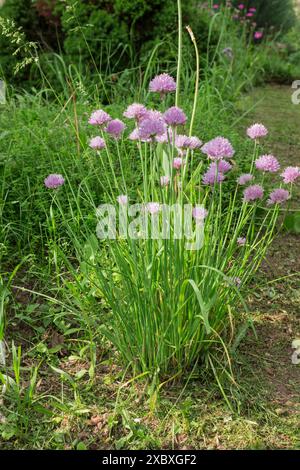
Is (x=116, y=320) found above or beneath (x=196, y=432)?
above

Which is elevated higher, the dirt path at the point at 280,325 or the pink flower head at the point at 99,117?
the pink flower head at the point at 99,117

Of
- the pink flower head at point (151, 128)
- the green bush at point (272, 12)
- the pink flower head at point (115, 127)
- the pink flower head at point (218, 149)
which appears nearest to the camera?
the pink flower head at point (151, 128)

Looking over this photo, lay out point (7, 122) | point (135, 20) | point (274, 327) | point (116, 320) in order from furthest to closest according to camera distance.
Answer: point (135, 20) → point (7, 122) → point (274, 327) → point (116, 320)

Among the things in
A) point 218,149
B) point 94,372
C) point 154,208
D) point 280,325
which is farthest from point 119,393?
point 218,149

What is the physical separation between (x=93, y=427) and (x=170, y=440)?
0.26 m

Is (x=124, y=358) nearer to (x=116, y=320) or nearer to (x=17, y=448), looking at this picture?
(x=116, y=320)

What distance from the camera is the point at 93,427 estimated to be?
206 cm

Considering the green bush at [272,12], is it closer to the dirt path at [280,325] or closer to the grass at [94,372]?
the dirt path at [280,325]

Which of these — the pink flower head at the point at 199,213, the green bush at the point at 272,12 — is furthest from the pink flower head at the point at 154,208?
the green bush at the point at 272,12

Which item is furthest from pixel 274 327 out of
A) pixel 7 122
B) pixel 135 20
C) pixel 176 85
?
pixel 135 20

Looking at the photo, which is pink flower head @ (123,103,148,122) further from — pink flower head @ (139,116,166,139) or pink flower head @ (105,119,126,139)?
pink flower head @ (139,116,166,139)

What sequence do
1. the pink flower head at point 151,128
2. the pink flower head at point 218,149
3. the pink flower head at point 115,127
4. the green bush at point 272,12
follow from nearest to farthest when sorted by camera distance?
the pink flower head at point 151,128 → the pink flower head at point 218,149 → the pink flower head at point 115,127 → the green bush at point 272,12

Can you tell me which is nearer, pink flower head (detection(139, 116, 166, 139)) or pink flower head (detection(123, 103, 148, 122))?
pink flower head (detection(139, 116, 166, 139))

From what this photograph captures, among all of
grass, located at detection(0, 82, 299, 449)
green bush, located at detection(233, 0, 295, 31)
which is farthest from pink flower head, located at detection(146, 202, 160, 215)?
green bush, located at detection(233, 0, 295, 31)
